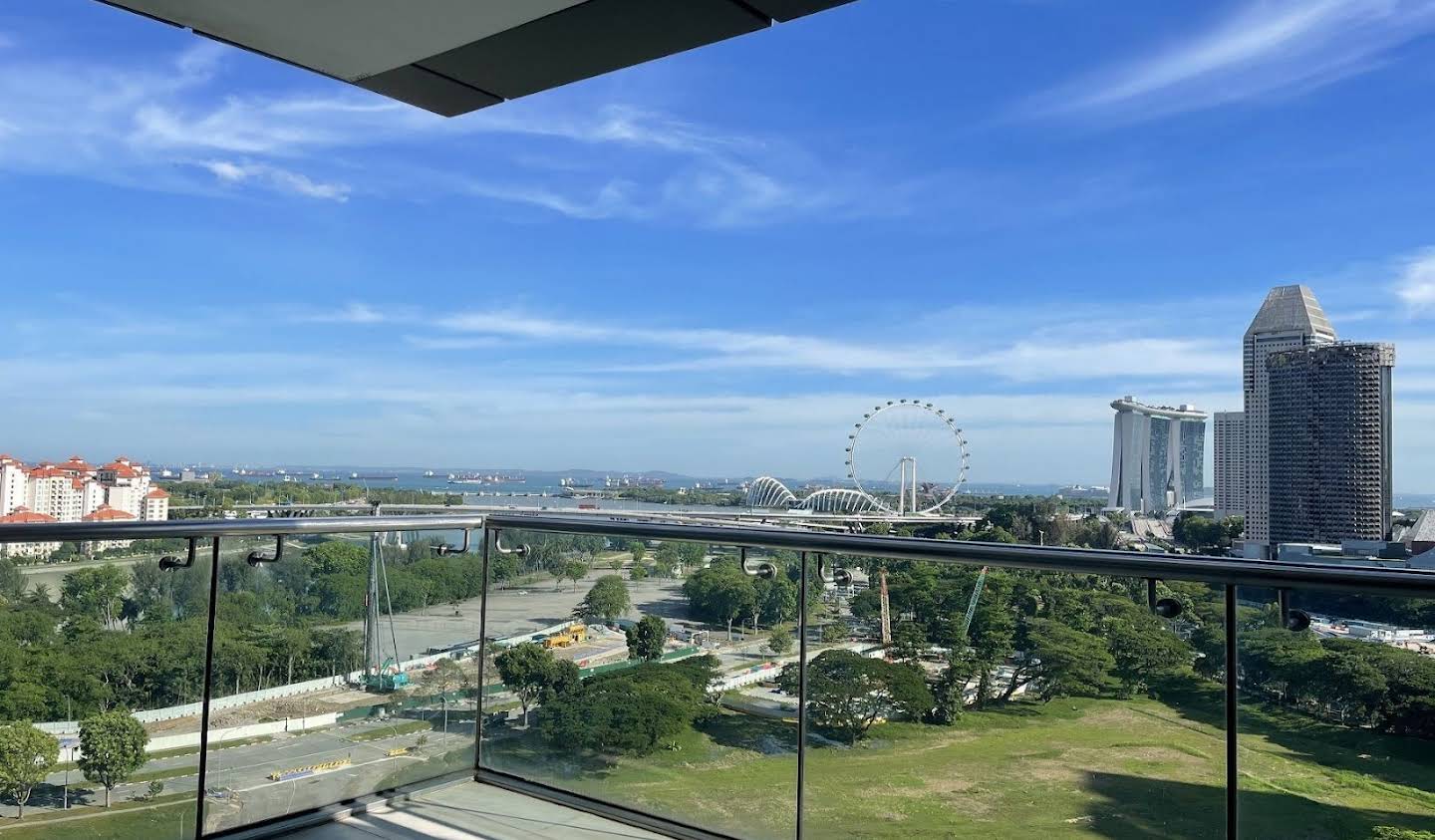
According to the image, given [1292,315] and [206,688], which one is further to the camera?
[1292,315]

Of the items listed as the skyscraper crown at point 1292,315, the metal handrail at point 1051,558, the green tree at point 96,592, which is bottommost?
the green tree at point 96,592

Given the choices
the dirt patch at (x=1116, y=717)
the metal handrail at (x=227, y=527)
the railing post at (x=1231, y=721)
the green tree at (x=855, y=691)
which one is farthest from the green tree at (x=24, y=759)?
the railing post at (x=1231, y=721)

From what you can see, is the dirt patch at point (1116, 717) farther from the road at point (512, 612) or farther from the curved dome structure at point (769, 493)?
the curved dome structure at point (769, 493)

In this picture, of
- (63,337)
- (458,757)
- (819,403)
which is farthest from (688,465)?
(458,757)

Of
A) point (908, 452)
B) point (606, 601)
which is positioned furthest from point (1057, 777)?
point (908, 452)

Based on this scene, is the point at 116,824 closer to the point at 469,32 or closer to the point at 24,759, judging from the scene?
the point at 24,759

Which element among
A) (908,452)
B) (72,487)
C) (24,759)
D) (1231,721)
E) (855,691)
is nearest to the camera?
(1231,721)

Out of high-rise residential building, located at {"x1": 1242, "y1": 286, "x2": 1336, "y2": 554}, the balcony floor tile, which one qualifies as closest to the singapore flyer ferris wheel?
high-rise residential building, located at {"x1": 1242, "y1": 286, "x2": 1336, "y2": 554}

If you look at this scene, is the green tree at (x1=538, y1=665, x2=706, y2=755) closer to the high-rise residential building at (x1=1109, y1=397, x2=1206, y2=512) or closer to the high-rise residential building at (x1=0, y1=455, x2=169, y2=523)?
the high-rise residential building at (x1=0, y1=455, x2=169, y2=523)
